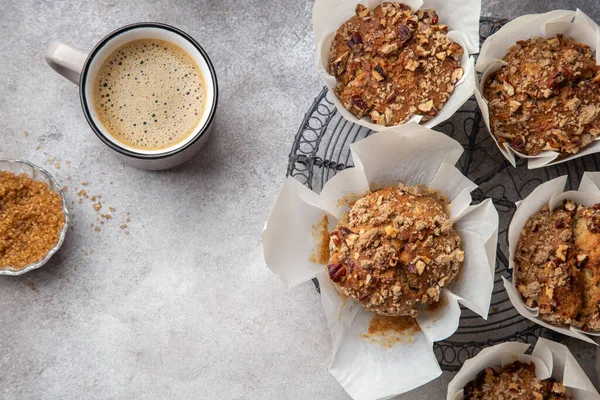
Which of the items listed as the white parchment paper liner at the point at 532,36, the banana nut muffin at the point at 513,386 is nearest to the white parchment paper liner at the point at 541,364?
the banana nut muffin at the point at 513,386

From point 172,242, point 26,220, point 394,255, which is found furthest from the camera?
point 172,242

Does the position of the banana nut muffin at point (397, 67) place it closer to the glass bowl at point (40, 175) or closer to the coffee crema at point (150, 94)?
the coffee crema at point (150, 94)

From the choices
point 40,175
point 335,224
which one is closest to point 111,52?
point 40,175

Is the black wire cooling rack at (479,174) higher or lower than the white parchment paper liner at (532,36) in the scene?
lower

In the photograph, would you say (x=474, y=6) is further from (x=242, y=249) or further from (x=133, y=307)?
(x=133, y=307)

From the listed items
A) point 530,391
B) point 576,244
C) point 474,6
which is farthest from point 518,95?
point 530,391

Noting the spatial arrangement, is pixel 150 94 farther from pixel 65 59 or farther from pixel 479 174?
pixel 479 174

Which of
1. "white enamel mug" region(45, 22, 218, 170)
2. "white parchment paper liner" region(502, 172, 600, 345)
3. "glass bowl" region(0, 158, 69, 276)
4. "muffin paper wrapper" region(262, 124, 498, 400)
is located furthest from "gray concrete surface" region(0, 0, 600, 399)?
"white parchment paper liner" region(502, 172, 600, 345)
